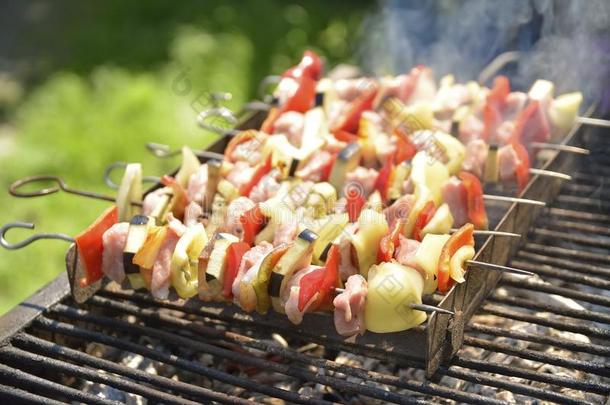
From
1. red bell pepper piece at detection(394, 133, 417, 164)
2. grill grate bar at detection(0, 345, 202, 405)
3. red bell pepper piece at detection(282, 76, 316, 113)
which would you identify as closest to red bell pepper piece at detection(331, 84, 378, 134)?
red bell pepper piece at detection(282, 76, 316, 113)

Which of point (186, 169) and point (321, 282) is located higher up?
point (186, 169)

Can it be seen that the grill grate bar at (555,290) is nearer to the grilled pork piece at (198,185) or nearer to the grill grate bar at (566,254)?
the grill grate bar at (566,254)

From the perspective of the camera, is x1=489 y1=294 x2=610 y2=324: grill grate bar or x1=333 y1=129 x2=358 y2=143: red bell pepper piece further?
x1=333 y1=129 x2=358 y2=143: red bell pepper piece

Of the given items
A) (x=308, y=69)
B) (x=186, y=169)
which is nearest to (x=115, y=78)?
(x=308, y=69)

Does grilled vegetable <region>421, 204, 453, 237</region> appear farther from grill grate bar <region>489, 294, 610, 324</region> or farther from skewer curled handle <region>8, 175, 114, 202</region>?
skewer curled handle <region>8, 175, 114, 202</region>

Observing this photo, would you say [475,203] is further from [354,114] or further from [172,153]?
[172,153]

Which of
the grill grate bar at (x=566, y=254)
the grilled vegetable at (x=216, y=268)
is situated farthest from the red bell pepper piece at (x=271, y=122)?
the grill grate bar at (x=566, y=254)
